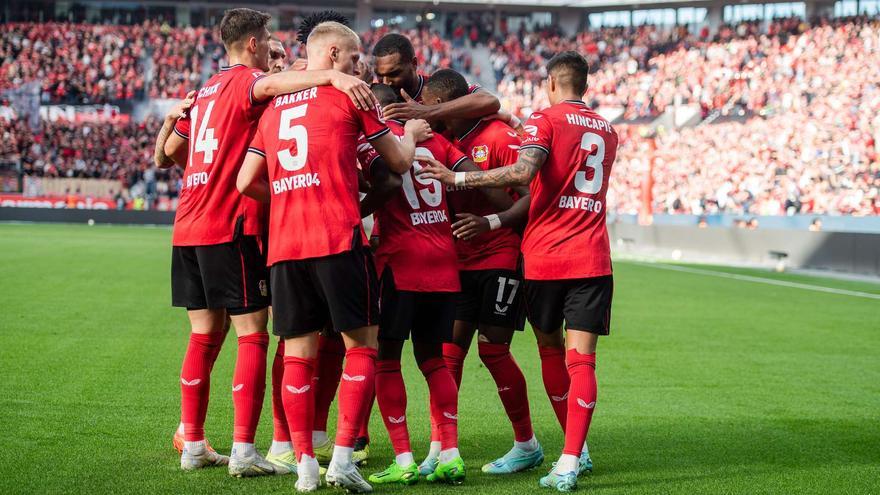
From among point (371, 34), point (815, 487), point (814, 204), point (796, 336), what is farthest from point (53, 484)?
point (371, 34)

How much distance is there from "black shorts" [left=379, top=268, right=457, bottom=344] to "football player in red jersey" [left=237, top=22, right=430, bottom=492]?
25 centimetres

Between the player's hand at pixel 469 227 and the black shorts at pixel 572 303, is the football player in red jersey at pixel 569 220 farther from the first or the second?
the player's hand at pixel 469 227

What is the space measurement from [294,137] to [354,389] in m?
1.29

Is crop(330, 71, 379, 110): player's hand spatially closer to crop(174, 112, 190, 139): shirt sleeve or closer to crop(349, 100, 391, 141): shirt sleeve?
crop(349, 100, 391, 141): shirt sleeve

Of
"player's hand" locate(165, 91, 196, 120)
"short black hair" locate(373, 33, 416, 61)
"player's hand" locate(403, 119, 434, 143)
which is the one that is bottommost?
"player's hand" locate(403, 119, 434, 143)

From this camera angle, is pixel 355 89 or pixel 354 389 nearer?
pixel 355 89

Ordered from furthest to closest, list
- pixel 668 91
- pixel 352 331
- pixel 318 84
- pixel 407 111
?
pixel 668 91 < pixel 407 111 < pixel 352 331 < pixel 318 84

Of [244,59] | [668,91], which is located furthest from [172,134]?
[668,91]

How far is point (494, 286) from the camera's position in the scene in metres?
5.84

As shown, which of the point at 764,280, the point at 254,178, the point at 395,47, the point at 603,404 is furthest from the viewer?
the point at 764,280

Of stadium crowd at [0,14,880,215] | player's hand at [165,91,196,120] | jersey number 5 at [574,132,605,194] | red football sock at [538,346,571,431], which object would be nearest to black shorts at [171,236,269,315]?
player's hand at [165,91,196,120]

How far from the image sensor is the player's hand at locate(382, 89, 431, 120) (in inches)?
221

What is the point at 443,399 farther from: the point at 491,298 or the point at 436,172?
the point at 436,172

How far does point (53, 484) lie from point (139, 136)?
44.8m
